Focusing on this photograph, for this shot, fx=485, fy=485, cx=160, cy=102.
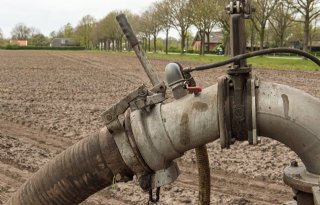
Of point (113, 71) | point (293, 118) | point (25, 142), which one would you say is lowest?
point (25, 142)

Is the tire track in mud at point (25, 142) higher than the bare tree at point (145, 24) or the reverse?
the reverse

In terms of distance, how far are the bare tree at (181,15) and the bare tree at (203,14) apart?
2.17 metres

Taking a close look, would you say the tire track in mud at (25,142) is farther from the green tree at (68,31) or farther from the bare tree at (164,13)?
the green tree at (68,31)

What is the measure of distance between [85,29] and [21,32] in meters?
29.4

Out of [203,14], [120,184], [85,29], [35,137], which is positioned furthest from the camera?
[85,29]

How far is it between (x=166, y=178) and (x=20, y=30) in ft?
491

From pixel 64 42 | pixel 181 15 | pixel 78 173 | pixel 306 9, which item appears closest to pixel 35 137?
pixel 78 173

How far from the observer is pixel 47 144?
8.09 m

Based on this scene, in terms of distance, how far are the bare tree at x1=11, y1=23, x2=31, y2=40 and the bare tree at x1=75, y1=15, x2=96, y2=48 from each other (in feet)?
74.5

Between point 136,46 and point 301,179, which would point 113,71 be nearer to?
point 136,46

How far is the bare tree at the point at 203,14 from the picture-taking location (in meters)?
49.6

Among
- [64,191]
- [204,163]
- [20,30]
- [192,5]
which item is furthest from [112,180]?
[20,30]

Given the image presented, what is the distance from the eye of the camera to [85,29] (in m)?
123

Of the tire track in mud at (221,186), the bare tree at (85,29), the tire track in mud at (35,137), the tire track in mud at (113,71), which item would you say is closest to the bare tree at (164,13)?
the tire track in mud at (113,71)
